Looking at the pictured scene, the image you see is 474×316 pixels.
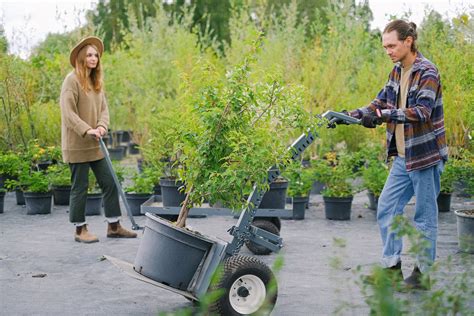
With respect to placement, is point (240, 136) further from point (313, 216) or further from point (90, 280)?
point (313, 216)

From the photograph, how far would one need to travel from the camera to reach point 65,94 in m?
6.28

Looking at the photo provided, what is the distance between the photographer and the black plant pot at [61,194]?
8.41 meters

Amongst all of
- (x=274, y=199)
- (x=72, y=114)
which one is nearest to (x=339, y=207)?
(x=274, y=199)

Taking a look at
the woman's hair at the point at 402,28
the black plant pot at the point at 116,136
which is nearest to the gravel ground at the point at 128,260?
the woman's hair at the point at 402,28

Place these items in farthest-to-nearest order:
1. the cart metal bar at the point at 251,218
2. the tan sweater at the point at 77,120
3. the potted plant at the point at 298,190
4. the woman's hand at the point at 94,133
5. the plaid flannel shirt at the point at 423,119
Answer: the potted plant at the point at 298,190 → the tan sweater at the point at 77,120 → the woman's hand at the point at 94,133 → the plaid flannel shirt at the point at 423,119 → the cart metal bar at the point at 251,218

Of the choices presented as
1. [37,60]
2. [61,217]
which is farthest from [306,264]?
[37,60]

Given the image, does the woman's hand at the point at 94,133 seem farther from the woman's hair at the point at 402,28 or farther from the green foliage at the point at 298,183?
the woman's hair at the point at 402,28

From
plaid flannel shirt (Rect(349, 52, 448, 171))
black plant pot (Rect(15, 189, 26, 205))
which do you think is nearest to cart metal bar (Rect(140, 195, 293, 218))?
plaid flannel shirt (Rect(349, 52, 448, 171))

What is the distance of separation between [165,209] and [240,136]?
2.27 metres

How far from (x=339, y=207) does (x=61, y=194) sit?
3157mm

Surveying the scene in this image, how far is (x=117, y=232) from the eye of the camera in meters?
6.64

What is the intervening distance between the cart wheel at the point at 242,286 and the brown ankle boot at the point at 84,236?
2608 millimetres

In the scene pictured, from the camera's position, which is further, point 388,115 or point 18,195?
point 18,195

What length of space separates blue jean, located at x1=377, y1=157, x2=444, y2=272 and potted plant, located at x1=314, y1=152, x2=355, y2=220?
2.78m
